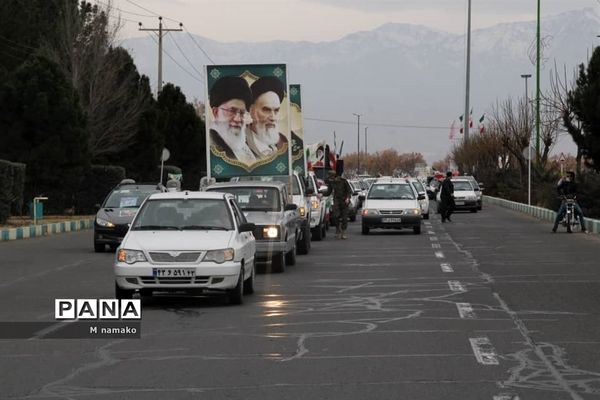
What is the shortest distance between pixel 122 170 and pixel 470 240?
20.6 metres

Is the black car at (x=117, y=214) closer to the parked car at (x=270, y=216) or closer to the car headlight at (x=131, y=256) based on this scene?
the parked car at (x=270, y=216)

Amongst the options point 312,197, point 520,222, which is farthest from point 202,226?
point 520,222

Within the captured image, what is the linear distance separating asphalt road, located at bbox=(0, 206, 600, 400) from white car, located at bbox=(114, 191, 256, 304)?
38 cm

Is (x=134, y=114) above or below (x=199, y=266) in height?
above

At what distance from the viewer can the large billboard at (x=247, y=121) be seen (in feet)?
86.7

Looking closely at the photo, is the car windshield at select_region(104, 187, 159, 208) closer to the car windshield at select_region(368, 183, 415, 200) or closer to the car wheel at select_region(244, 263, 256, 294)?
the car windshield at select_region(368, 183, 415, 200)

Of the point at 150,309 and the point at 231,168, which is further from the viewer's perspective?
the point at 231,168

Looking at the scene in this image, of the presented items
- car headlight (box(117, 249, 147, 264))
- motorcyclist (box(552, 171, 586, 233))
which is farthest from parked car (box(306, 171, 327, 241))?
car headlight (box(117, 249, 147, 264))

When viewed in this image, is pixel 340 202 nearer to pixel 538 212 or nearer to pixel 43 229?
pixel 43 229

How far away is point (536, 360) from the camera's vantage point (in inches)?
421

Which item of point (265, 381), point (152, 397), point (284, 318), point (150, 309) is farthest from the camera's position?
point (150, 309)

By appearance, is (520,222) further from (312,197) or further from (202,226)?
(202,226)

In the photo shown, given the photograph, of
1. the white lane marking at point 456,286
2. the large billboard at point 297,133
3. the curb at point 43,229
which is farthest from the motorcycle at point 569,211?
the white lane marking at point 456,286

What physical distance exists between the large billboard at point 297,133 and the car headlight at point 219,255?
64.4 ft
